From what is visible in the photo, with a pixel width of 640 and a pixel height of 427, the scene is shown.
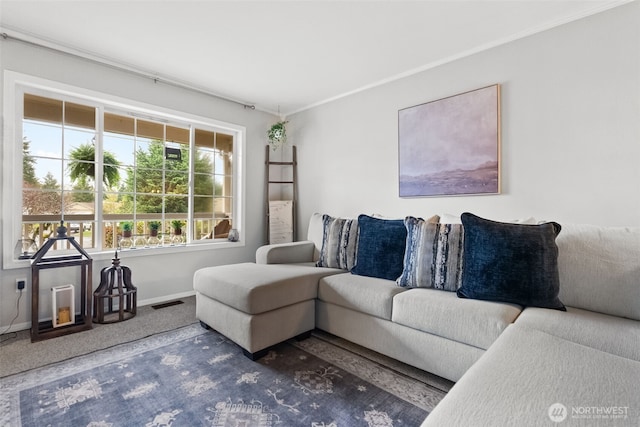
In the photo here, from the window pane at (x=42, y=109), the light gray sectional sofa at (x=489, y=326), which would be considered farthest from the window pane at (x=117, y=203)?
the light gray sectional sofa at (x=489, y=326)

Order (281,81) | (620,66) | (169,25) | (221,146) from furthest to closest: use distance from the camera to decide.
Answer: (221,146)
(281,81)
(169,25)
(620,66)

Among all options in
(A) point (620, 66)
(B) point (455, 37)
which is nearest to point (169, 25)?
(B) point (455, 37)

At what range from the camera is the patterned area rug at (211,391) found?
141cm

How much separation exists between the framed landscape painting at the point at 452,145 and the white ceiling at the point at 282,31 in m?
0.46

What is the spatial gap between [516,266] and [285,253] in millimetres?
1907

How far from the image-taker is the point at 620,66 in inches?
77.7

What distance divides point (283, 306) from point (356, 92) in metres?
2.56

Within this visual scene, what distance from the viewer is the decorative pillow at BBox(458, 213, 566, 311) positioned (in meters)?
A: 1.64

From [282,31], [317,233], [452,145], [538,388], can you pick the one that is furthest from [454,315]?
[282,31]

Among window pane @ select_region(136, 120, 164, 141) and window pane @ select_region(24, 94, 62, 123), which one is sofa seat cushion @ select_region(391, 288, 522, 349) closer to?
window pane @ select_region(136, 120, 164, 141)

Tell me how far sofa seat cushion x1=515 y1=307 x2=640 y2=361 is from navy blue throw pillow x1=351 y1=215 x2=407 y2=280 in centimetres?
87

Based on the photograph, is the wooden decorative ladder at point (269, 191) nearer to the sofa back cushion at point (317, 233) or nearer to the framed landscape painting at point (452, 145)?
the sofa back cushion at point (317, 233)

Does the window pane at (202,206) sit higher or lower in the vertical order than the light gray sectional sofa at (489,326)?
higher

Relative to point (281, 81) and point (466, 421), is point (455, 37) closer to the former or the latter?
point (281, 81)
